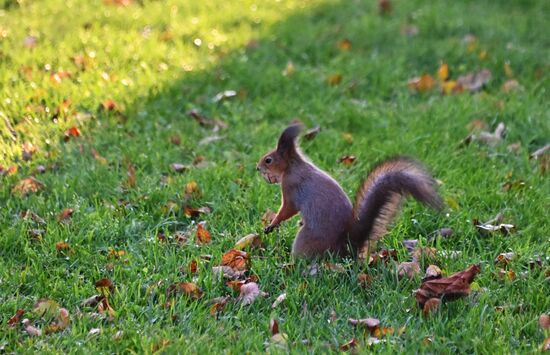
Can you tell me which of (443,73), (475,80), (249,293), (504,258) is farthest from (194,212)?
(475,80)

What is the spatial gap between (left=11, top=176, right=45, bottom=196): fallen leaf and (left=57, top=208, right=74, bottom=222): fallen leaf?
0.35 meters

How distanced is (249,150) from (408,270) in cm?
188

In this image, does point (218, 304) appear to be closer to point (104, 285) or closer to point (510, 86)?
point (104, 285)

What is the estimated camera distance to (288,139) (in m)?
3.91

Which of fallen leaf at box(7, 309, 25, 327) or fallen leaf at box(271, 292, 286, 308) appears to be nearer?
fallen leaf at box(7, 309, 25, 327)

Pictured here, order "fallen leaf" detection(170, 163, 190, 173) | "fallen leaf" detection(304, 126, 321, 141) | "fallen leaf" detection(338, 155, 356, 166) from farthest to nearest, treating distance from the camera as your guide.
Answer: "fallen leaf" detection(304, 126, 321, 141), "fallen leaf" detection(338, 155, 356, 166), "fallen leaf" detection(170, 163, 190, 173)

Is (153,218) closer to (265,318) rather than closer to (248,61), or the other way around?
(265,318)

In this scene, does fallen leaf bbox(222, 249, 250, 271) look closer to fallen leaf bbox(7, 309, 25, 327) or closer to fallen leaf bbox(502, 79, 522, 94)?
fallen leaf bbox(7, 309, 25, 327)

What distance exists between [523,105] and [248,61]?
2124 millimetres

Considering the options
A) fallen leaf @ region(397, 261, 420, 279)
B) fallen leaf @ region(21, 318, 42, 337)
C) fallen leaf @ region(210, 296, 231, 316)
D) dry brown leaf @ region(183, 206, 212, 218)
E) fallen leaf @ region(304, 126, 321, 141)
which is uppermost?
fallen leaf @ region(21, 318, 42, 337)

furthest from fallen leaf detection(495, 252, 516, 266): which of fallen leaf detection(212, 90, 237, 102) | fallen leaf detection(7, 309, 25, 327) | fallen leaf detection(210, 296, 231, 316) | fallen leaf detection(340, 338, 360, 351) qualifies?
fallen leaf detection(212, 90, 237, 102)

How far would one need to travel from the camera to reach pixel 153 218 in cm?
445

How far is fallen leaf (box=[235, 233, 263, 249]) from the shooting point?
13.3ft

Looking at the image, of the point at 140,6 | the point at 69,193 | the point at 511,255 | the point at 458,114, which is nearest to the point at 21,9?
the point at 140,6
